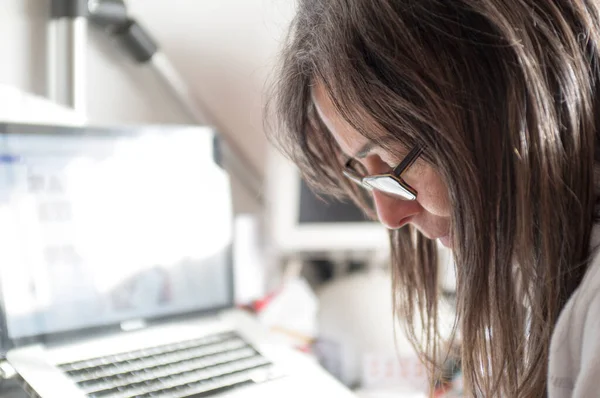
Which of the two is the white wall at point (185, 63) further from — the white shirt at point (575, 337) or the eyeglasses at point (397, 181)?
the white shirt at point (575, 337)

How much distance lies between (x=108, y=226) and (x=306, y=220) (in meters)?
0.34

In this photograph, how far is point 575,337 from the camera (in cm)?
43

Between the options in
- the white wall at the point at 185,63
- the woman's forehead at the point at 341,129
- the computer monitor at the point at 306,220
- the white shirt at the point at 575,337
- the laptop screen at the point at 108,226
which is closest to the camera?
the white shirt at the point at 575,337

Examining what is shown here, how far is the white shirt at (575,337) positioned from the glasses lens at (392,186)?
0.50 feet

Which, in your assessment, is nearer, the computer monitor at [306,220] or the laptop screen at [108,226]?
the laptop screen at [108,226]

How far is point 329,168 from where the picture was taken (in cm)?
66

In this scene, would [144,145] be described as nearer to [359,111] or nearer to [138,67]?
[138,67]

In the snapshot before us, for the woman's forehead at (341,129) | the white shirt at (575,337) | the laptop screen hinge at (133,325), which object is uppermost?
the woman's forehead at (341,129)

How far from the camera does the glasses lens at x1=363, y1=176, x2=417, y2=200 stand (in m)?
0.51

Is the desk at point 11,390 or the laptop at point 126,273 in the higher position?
the laptop at point 126,273

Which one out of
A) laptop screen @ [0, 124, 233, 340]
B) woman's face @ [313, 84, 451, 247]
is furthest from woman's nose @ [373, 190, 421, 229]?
laptop screen @ [0, 124, 233, 340]

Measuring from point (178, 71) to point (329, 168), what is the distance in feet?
1.39

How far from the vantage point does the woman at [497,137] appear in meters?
0.43

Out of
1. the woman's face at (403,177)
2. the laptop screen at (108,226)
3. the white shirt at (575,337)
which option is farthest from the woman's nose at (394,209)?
the laptop screen at (108,226)
